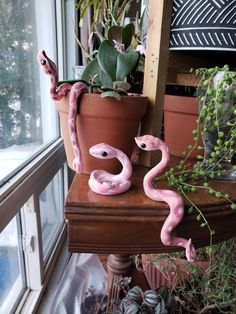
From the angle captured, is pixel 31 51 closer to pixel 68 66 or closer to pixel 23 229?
pixel 68 66

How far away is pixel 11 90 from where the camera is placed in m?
0.76

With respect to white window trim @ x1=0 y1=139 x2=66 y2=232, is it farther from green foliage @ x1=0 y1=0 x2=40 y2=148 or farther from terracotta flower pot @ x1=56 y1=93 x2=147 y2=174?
terracotta flower pot @ x1=56 y1=93 x2=147 y2=174

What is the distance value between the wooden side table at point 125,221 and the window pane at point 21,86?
1.11ft

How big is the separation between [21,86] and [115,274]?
2.35ft

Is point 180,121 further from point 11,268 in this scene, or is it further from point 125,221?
point 11,268

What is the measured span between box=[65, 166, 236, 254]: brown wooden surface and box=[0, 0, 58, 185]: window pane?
1.11 feet

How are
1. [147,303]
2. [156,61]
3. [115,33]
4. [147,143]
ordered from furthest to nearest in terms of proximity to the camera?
[147,303] → [115,33] → [156,61] → [147,143]

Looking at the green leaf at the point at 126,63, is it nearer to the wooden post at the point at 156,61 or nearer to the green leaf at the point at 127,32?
the wooden post at the point at 156,61

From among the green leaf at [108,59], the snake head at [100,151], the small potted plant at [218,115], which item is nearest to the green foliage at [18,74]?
the green leaf at [108,59]

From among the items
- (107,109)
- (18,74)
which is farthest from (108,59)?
(18,74)

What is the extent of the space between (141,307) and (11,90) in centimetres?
77

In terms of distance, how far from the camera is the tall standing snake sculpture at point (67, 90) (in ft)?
1.43

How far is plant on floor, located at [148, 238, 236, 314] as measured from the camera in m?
0.66

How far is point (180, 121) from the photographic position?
59 centimetres
